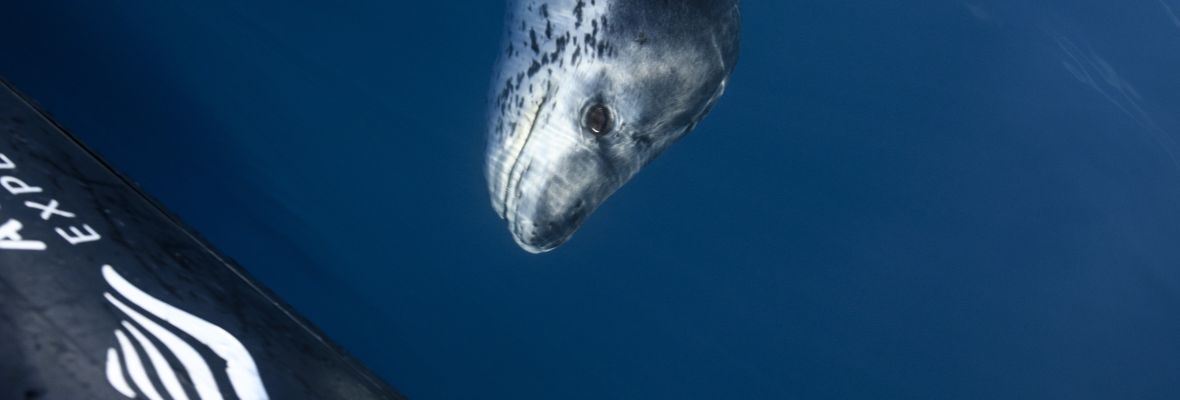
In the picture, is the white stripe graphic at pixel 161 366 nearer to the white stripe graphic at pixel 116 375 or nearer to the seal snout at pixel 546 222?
the white stripe graphic at pixel 116 375

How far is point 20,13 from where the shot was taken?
291 cm

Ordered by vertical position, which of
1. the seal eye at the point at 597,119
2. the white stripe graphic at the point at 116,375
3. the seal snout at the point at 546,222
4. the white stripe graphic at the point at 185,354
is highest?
the seal eye at the point at 597,119

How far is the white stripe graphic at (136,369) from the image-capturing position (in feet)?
5.33

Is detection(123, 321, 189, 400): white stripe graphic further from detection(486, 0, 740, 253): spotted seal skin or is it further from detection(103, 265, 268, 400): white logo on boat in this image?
detection(486, 0, 740, 253): spotted seal skin

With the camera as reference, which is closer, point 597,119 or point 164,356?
point 164,356

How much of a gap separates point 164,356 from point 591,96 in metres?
1.26

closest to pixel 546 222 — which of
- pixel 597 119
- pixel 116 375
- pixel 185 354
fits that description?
pixel 597 119

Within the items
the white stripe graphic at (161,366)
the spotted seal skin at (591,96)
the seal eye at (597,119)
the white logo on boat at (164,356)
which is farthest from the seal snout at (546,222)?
the white stripe graphic at (161,366)

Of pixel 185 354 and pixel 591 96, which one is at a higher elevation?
pixel 591 96

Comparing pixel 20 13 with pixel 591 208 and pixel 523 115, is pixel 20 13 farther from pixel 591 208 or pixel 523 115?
pixel 591 208

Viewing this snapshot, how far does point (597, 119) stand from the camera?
2482 millimetres

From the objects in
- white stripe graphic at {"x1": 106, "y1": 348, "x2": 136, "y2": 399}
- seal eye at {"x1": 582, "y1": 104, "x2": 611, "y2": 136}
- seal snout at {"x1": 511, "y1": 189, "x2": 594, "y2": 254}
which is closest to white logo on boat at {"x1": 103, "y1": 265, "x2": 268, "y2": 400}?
white stripe graphic at {"x1": 106, "y1": 348, "x2": 136, "y2": 399}

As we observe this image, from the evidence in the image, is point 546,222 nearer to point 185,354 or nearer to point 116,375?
point 185,354

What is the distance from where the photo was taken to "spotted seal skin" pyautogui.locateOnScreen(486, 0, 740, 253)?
7.86 ft
